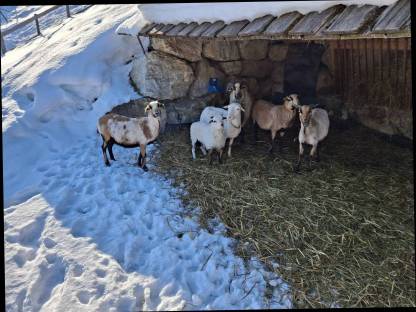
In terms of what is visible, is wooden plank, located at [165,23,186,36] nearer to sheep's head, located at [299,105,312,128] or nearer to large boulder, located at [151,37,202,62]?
large boulder, located at [151,37,202,62]

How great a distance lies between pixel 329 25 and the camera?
3.61 metres

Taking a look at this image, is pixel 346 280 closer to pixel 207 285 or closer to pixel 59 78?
pixel 207 285

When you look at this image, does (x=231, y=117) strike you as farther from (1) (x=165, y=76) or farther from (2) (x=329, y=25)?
(2) (x=329, y=25)

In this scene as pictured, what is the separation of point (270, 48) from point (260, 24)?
3.10m

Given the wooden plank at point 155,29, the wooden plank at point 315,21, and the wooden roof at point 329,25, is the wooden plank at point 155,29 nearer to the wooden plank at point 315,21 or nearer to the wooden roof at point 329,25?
the wooden roof at point 329,25

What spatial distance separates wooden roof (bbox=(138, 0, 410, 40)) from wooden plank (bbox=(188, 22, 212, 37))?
29 millimetres

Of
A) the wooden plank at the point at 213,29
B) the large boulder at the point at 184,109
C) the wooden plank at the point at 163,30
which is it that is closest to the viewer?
the wooden plank at the point at 213,29

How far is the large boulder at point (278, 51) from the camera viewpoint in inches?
292

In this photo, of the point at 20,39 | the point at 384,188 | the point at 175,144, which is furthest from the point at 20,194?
the point at 20,39

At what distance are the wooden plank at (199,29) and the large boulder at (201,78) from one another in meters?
1.67

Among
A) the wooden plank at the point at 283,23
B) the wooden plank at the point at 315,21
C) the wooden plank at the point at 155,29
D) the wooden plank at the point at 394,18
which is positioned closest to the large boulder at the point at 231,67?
the wooden plank at the point at 155,29

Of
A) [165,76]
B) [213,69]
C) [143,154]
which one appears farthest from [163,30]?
[143,154]

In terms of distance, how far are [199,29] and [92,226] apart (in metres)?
3.16

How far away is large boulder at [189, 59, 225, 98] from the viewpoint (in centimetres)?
722
